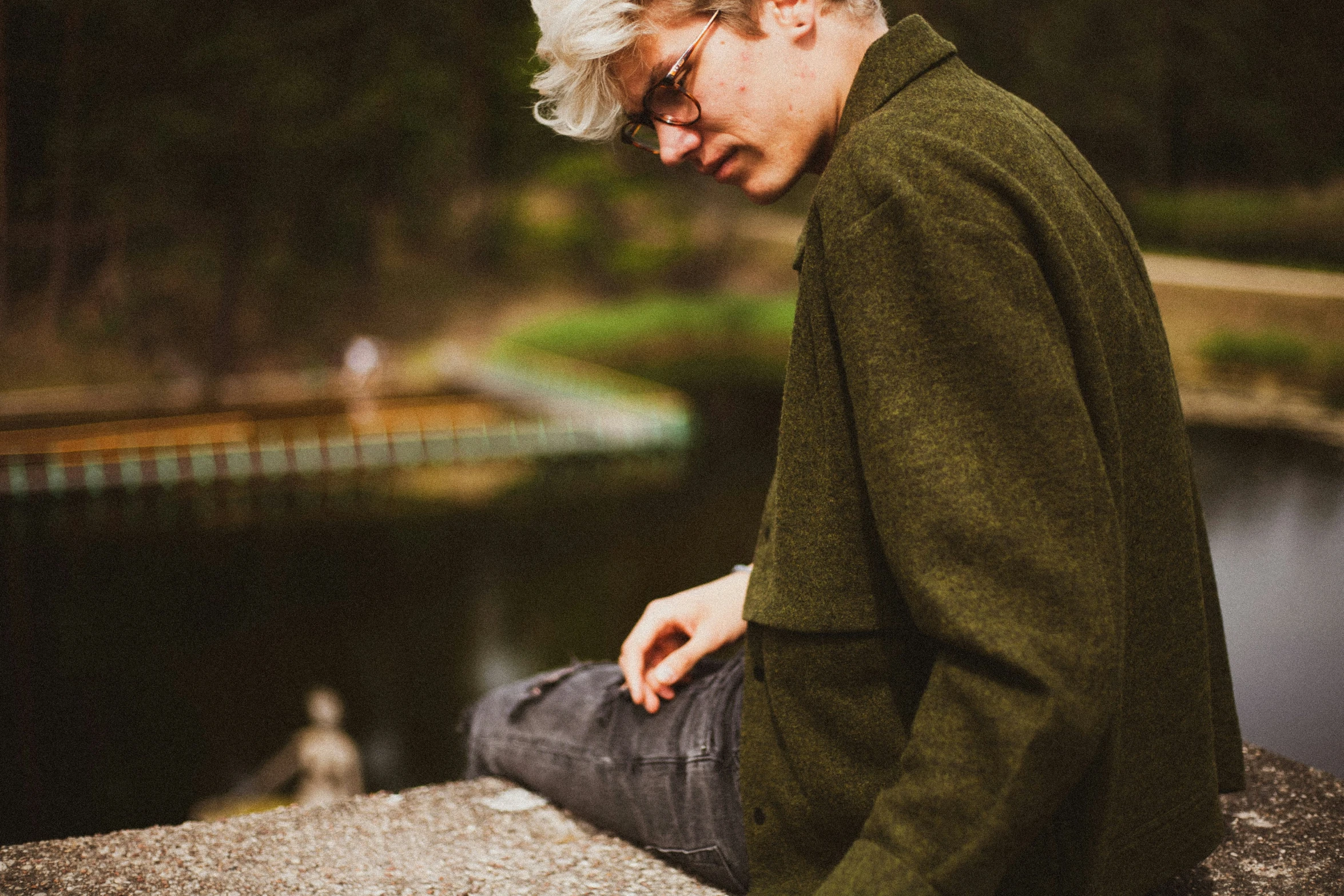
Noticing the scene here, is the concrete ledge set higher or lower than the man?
lower

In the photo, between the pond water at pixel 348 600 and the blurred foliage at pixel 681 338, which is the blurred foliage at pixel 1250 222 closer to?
the pond water at pixel 348 600

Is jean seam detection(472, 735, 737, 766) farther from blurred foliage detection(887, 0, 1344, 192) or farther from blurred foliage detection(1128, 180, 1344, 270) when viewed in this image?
blurred foliage detection(1128, 180, 1344, 270)

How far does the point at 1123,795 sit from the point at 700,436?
1168 cm

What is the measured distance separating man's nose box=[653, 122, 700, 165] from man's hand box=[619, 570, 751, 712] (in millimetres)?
429

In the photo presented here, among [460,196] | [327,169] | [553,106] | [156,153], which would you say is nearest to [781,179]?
[553,106]

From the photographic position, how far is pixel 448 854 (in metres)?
1.19

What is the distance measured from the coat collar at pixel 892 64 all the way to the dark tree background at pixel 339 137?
189 inches

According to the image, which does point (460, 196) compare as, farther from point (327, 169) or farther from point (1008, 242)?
point (1008, 242)

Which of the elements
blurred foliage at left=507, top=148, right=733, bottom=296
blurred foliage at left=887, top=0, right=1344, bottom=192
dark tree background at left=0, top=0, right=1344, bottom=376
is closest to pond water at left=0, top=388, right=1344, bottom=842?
dark tree background at left=0, top=0, right=1344, bottom=376

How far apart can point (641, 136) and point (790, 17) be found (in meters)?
0.19

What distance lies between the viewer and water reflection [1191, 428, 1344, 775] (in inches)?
187

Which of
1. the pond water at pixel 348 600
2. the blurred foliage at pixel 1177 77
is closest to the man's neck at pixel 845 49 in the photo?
the blurred foliage at pixel 1177 77

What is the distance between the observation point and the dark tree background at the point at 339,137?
5.68 m

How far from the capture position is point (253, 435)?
1127 cm
